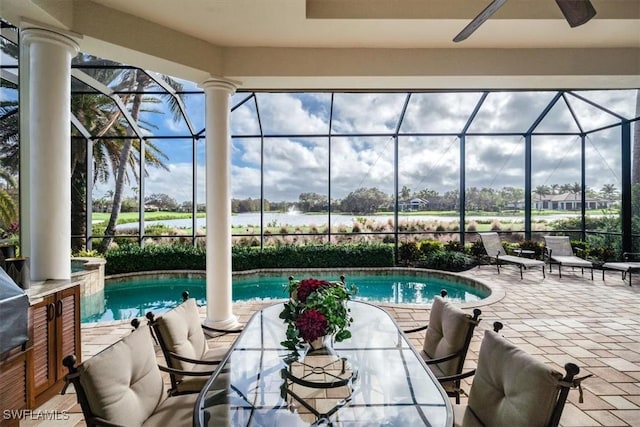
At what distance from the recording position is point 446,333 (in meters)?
2.10

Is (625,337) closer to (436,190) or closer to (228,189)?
(228,189)

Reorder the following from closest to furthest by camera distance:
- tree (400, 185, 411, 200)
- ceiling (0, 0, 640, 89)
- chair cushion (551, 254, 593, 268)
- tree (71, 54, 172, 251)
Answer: ceiling (0, 0, 640, 89) < chair cushion (551, 254, 593, 268) < tree (71, 54, 172, 251) < tree (400, 185, 411, 200)

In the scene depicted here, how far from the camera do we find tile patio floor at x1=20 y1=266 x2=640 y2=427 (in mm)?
2410

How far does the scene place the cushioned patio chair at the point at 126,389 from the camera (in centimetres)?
131

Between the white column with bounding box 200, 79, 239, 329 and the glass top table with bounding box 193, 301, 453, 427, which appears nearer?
the glass top table with bounding box 193, 301, 453, 427

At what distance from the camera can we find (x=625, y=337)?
3.66 meters

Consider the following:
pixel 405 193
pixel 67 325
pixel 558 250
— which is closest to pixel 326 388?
pixel 67 325

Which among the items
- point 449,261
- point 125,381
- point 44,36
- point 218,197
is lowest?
point 449,261

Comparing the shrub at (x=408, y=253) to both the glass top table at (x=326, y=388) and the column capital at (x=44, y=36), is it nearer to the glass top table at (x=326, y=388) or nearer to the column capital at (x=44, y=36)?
the glass top table at (x=326, y=388)

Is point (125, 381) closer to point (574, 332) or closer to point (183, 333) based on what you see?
point (183, 333)

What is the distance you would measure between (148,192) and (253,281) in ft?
13.4

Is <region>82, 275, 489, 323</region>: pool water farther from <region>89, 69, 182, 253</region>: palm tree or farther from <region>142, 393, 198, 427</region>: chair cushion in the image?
<region>142, 393, 198, 427</region>: chair cushion

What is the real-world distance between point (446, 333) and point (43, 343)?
9.36ft

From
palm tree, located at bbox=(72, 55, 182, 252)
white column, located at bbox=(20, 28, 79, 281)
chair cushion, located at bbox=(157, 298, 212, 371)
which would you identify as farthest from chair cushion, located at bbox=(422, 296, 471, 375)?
palm tree, located at bbox=(72, 55, 182, 252)
